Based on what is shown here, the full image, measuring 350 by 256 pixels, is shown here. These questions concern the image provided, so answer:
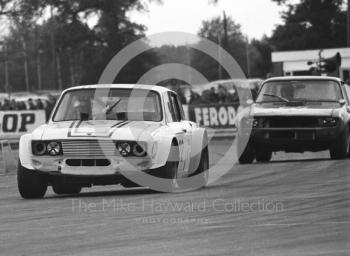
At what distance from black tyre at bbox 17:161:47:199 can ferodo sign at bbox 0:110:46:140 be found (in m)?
21.1

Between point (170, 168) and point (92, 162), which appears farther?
point (170, 168)

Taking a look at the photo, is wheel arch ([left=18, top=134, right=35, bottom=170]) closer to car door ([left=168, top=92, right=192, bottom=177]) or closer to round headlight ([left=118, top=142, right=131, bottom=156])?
round headlight ([left=118, top=142, right=131, bottom=156])

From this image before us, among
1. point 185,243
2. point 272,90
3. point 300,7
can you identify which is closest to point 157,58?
point 300,7

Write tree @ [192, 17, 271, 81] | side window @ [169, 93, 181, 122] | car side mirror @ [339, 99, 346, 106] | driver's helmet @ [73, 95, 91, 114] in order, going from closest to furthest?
driver's helmet @ [73, 95, 91, 114]
side window @ [169, 93, 181, 122]
car side mirror @ [339, 99, 346, 106]
tree @ [192, 17, 271, 81]

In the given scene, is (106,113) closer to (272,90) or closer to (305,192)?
(305,192)

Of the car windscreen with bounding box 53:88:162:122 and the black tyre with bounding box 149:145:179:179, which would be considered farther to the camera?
the car windscreen with bounding box 53:88:162:122

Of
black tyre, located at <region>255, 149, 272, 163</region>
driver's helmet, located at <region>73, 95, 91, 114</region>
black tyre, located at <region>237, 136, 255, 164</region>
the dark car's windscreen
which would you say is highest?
driver's helmet, located at <region>73, 95, 91, 114</region>

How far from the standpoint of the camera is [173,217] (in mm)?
9766

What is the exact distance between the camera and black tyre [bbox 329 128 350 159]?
1831 centimetres

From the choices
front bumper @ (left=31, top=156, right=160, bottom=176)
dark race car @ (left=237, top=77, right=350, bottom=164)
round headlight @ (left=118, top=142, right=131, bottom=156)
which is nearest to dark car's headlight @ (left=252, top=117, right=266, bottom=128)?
dark race car @ (left=237, top=77, right=350, bottom=164)

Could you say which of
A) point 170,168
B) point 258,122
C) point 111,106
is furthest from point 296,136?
point 170,168

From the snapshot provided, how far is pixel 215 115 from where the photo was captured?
34.1m

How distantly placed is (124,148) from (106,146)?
22cm

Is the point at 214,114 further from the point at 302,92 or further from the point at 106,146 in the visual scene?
the point at 106,146
